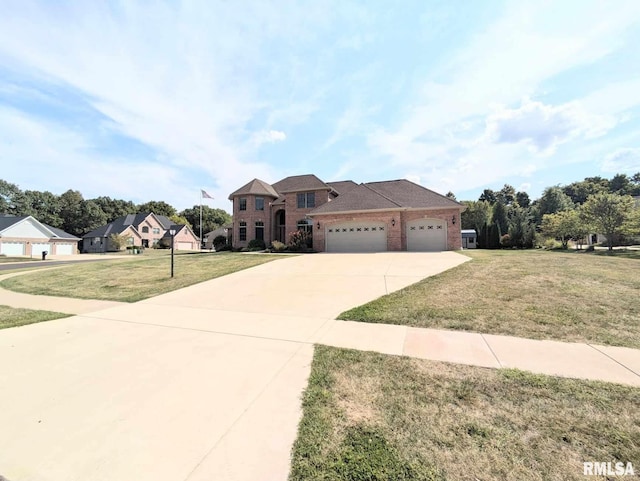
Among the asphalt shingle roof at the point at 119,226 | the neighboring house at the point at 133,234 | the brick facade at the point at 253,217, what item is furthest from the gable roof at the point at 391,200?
the asphalt shingle roof at the point at 119,226

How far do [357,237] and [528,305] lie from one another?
14.8 meters

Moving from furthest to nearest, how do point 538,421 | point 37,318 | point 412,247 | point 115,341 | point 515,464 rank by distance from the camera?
point 412,247 < point 37,318 < point 115,341 < point 538,421 < point 515,464

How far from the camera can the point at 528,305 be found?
6250 millimetres

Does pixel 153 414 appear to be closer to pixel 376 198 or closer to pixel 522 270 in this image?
pixel 522 270

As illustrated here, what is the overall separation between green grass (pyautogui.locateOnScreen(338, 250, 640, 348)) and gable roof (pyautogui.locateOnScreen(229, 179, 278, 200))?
20.6 metres

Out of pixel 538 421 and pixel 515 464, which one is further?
pixel 538 421

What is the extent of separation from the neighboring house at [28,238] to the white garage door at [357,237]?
4263cm

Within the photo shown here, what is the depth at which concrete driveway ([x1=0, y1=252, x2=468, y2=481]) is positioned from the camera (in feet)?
7.48

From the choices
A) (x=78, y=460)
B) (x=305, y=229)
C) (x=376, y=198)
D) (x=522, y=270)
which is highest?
(x=376, y=198)

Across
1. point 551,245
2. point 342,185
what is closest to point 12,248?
point 342,185

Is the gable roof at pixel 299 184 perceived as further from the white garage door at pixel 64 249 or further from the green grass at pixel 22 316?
the white garage door at pixel 64 249

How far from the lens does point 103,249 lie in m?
46.6

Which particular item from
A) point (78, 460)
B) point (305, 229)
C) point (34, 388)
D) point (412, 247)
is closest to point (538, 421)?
point (78, 460)

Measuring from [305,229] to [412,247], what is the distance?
911cm
